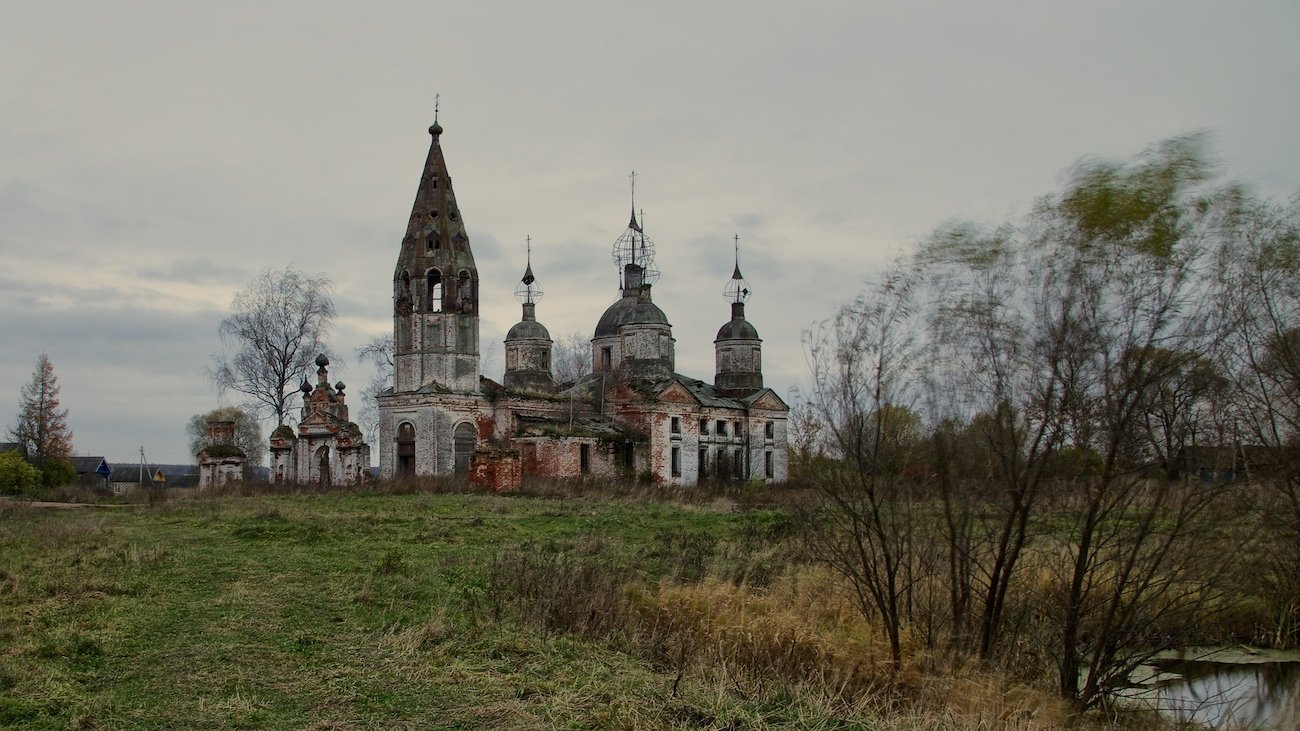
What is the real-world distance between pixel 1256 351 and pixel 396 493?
2200 centimetres

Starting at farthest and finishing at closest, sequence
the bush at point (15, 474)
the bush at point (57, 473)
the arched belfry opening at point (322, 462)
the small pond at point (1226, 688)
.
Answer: the bush at point (57, 473)
the bush at point (15, 474)
the arched belfry opening at point (322, 462)
the small pond at point (1226, 688)

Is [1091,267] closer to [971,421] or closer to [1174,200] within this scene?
[1174,200]

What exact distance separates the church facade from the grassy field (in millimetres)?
18398

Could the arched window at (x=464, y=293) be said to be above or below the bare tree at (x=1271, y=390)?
above

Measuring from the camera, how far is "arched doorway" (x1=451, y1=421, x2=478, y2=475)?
3959 cm

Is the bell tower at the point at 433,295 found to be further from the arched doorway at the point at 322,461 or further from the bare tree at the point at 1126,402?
the bare tree at the point at 1126,402

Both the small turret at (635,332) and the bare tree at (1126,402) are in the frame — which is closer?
the bare tree at (1126,402)

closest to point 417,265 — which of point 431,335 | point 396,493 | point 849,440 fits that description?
point 431,335

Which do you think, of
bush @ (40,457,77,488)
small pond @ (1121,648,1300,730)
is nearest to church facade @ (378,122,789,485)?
bush @ (40,457,77,488)

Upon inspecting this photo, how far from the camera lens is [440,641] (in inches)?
386

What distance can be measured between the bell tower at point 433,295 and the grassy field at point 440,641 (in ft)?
75.7

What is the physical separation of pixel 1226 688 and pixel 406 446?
31.7m

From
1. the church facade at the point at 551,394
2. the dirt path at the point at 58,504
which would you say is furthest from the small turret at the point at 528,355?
the dirt path at the point at 58,504

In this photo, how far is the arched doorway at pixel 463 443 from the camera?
130 ft
